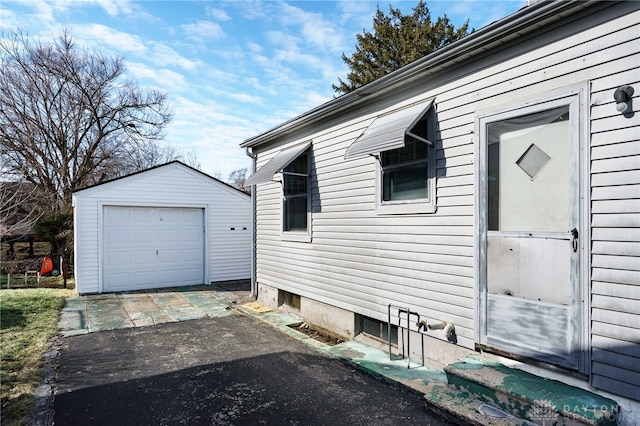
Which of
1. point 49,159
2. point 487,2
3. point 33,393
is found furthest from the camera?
point 49,159

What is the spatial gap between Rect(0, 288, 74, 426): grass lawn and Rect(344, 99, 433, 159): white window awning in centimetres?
437

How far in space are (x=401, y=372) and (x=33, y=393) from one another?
4027mm

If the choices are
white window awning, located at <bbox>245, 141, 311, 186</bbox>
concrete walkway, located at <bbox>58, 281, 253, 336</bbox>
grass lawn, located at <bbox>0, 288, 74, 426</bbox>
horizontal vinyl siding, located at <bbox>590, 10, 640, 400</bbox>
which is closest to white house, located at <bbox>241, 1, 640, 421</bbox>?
horizontal vinyl siding, located at <bbox>590, 10, 640, 400</bbox>

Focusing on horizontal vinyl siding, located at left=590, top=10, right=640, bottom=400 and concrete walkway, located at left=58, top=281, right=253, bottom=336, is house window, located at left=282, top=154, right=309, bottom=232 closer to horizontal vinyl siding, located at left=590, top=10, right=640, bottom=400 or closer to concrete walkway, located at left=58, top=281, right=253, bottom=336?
concrete walkway, located at left=58, top=281, right=253, bottom=336

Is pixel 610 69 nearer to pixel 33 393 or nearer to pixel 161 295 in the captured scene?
pixel 33 393

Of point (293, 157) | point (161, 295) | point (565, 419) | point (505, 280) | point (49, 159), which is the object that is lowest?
point (161, 295)

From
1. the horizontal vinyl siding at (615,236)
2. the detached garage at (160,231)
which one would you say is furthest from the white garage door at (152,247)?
the horizontal vinyl siding at (615,236)

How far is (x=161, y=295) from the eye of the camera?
915 cm

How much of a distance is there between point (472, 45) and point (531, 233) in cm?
201

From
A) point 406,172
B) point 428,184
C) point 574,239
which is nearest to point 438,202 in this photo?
point 428,184

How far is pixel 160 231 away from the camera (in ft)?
33.4

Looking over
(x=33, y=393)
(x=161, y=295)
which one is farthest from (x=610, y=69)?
(x=161, y=295)

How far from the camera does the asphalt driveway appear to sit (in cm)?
337

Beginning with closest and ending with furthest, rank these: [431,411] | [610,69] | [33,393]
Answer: [610,69]
[431,411]
[33,393]
